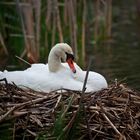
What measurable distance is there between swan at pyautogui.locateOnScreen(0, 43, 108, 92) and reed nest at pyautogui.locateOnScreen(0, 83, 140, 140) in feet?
1.41

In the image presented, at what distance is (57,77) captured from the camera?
22.7 ft

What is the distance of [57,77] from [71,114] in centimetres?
114

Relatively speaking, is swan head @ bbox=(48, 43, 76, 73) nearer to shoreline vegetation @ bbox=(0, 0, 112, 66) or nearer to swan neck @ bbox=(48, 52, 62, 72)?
swan neck @ bbox=(48, 52, 62, 72)

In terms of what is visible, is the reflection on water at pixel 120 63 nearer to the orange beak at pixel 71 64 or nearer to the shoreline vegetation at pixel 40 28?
the shoreline vegetation at pixel 40 28

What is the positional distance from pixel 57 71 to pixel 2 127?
1.48 metres

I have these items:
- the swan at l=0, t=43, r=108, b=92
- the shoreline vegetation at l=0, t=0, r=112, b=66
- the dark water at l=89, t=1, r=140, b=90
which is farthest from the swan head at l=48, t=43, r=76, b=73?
the shoreline vegetation at l=0, t=0, r=112, b=66

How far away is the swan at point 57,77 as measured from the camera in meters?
6.75

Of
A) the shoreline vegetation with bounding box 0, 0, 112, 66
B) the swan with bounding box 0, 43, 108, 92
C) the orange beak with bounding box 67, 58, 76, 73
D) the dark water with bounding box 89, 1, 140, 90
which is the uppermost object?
the orange beak with bounding box 67, 58, 76, 73

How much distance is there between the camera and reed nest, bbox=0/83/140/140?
575 centimetres

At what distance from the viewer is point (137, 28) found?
57.0 ft

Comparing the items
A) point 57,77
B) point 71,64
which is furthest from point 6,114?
point 71,64

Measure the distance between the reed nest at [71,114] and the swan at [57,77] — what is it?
430 millimetres

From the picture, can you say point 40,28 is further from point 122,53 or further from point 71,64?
point 71,64

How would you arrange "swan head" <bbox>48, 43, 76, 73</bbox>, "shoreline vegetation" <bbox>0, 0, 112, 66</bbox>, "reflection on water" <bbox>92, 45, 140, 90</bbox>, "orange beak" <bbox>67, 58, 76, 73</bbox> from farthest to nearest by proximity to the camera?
"shoreline vegetation" <bbox>0, 0, 112, 66</bbox>, "reflection on water" <bbox>92, 45, 140, 90</bbox>, "swan head" <bbox>48, 43, 76, 73</bbox>, "orange beak" <bbox>67, 58, 76, 73</bbox>
